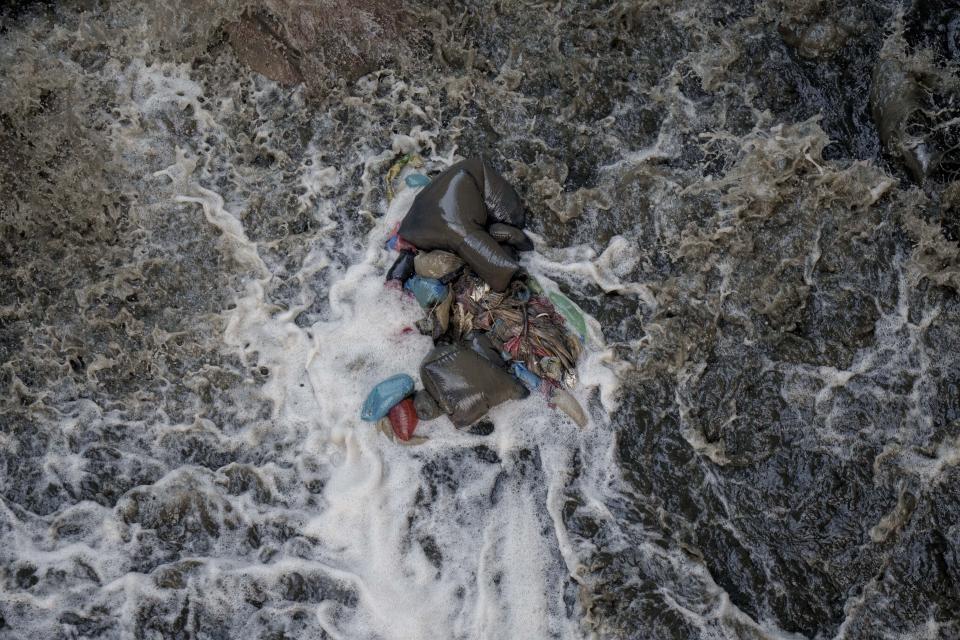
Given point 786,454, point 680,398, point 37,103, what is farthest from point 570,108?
point 37,103

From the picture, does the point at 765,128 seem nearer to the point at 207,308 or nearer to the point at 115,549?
the point at 207,308

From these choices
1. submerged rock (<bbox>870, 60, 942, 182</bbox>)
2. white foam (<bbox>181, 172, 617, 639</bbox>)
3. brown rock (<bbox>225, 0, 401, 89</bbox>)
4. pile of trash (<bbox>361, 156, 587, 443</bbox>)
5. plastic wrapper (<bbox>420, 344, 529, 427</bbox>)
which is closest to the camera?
white foam (<bbox>181, 172, 617, 639</bbox>)

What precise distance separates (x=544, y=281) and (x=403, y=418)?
1.46 m

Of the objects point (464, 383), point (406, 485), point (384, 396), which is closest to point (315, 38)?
point (384, 396)

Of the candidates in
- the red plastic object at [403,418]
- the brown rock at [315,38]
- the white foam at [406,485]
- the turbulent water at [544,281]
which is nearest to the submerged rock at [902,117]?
the turbulent water at [544,281]

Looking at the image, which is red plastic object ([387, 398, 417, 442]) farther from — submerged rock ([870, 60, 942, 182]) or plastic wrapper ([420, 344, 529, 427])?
submerged rock ([870, 60, 942, 182])

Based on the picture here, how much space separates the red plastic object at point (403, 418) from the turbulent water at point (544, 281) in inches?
5.0

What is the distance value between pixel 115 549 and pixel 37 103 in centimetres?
361

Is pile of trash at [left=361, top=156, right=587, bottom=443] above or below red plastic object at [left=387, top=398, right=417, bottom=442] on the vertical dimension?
above

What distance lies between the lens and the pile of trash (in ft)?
15.8

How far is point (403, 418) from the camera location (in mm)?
4836

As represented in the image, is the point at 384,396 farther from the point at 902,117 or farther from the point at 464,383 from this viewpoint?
the point at 902,117

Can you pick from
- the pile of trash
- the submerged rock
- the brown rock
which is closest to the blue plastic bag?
the pile of trash

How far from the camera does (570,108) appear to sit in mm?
5996
